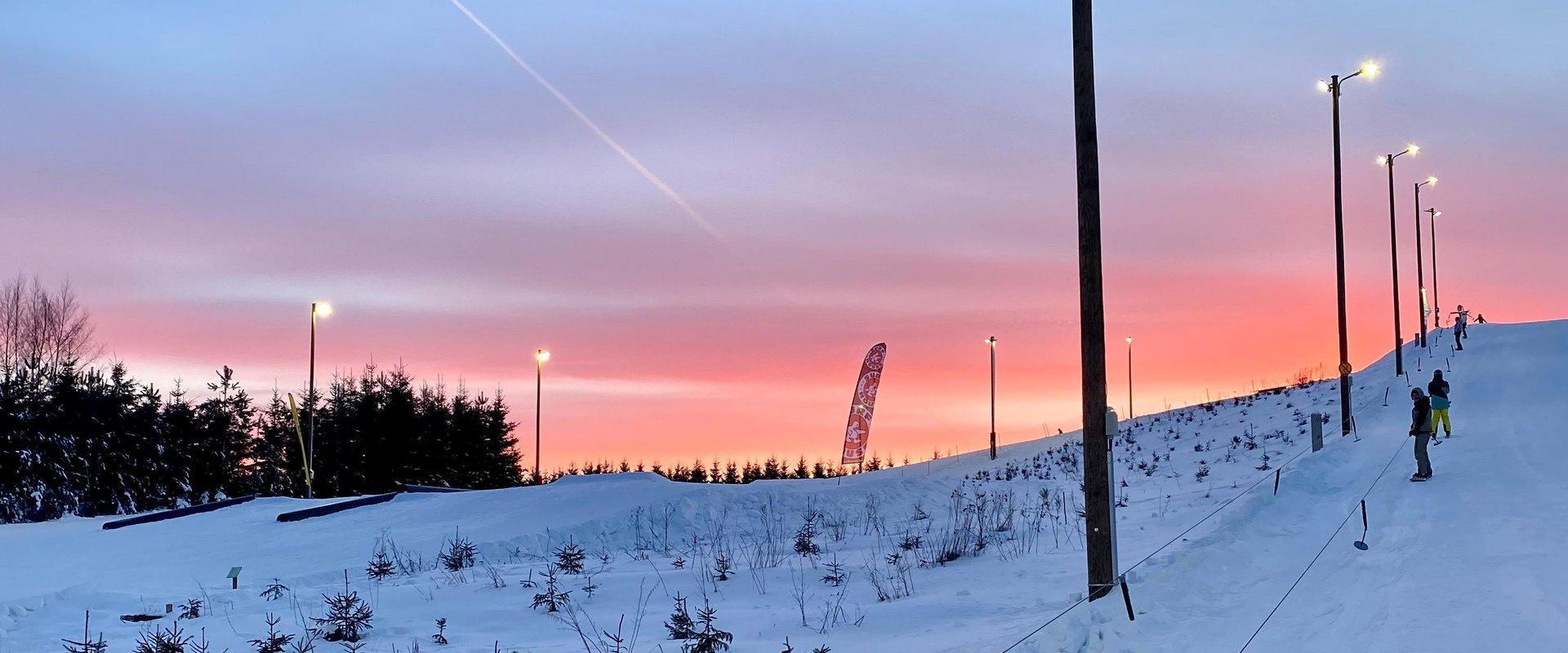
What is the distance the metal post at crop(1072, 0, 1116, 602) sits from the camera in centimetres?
1278

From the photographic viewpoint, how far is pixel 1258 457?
98.5 feet

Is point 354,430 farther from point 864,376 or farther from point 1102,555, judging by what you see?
point 1102,555

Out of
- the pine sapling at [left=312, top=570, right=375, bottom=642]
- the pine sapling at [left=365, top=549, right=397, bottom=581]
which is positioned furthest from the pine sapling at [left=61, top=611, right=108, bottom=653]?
the pine sapling at [left=365, top=549, right=397, bottom=581]

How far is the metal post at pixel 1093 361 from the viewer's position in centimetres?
1278

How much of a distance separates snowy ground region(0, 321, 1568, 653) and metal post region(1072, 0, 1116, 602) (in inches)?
27.5

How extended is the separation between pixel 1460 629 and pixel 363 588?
1343 cm

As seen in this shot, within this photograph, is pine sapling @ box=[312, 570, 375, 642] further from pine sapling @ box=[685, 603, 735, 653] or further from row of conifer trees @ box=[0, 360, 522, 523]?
row of conifer trees @ box=[0, 360, 522, 523]

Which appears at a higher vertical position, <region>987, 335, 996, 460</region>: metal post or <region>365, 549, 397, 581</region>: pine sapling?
<region>987, 335, 996, 460</region>: metal post

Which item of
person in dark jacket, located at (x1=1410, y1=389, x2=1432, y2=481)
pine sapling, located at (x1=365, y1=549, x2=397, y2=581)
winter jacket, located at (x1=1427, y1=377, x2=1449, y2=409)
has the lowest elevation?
pine sapling, located at (x1=365, y1=549, x2=397, y2=581)

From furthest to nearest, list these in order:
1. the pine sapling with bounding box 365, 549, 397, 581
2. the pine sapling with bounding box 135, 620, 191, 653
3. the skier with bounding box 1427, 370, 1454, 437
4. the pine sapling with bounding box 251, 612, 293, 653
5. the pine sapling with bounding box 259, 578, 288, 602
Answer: the skier with bounding box 1427, 370, 1454, 437
the pine sapling with bounding box 365, 549, 397, 581
the pine sapling with bounding box 259, 578, 288, 602
the pine sapling with bounding box 251, 612, 293, 653
the pine sapling with bounding box 135, 620, 191, 653

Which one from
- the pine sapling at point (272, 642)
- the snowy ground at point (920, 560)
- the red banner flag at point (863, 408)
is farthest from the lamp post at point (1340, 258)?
the pine sapling at point (272, 642)

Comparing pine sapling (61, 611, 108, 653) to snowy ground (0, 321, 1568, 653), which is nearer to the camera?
pine sapling (61, 611, 108, 653)

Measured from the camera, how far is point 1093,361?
41.9ft

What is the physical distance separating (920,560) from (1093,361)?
227 inches
